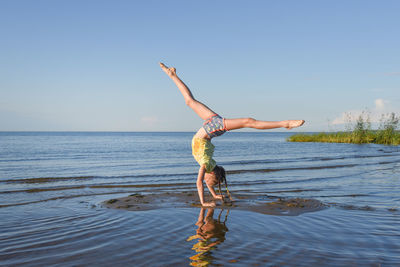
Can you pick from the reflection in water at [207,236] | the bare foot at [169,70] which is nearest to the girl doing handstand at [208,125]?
the bare foot at [169,70]

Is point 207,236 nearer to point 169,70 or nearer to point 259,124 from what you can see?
point 259,124

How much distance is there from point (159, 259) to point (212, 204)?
3.40 metres

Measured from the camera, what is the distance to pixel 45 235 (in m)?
5.28

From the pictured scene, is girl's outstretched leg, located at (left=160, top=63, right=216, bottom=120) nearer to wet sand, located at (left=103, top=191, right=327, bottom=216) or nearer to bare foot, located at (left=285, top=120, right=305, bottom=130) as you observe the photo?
bare foot, located at (left=285, top=120, right=305, bottom=130)

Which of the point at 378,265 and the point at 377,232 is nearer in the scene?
the point at 378,265

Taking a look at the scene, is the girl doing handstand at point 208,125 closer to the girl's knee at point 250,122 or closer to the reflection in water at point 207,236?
the girl's knee at point 250,122

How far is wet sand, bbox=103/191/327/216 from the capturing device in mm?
7208

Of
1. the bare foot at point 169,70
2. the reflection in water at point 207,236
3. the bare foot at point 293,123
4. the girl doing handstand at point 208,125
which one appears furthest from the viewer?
the bare foot at point 169,70

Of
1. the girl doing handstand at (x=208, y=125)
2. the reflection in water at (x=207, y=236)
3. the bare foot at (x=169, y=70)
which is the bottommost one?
the reflection in water at (x=207, y=236)

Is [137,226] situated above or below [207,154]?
below

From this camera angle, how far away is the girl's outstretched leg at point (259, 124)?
5.35 meters

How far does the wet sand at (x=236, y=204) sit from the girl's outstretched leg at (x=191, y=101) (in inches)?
94.2

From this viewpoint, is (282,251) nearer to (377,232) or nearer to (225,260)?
(225,260)

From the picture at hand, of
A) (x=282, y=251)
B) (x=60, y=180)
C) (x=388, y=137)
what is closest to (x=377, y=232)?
(x=282, y=251)
